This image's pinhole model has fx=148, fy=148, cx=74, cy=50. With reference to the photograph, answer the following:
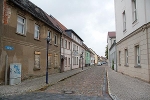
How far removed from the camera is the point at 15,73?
34.5ft

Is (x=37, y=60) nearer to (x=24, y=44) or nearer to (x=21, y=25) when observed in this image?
(x=24, y=44)

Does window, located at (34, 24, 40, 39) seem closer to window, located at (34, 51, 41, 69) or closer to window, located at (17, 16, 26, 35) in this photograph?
Result: window, located at (34, 51, 41, 69)

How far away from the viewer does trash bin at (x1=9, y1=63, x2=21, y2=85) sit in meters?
10.3

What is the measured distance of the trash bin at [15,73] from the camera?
10258 millimetres

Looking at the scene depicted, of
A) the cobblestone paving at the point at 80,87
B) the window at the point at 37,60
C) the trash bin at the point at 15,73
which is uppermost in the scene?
the window at the point at 37,60

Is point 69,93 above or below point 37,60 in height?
below

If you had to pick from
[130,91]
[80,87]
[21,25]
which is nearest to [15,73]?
[21,25]

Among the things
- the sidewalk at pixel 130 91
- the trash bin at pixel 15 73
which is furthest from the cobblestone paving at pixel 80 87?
the trash bin at pixel 15 73

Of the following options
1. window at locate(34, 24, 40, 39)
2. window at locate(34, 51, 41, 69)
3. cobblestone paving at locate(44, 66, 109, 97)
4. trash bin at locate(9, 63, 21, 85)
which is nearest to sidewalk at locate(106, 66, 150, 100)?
cobblestone paving at locate(44, 66, 109, 97)

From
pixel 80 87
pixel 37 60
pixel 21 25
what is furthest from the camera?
pixel 37 60

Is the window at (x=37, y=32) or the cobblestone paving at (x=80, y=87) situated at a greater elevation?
the window at (x=37, y=32)

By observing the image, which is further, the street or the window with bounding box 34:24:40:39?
the window with bounding box 34:24:40:39

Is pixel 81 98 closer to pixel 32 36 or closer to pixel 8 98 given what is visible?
pixel 8 98

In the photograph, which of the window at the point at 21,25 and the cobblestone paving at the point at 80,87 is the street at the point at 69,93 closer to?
the cobblestone paving at the point at 80,87
